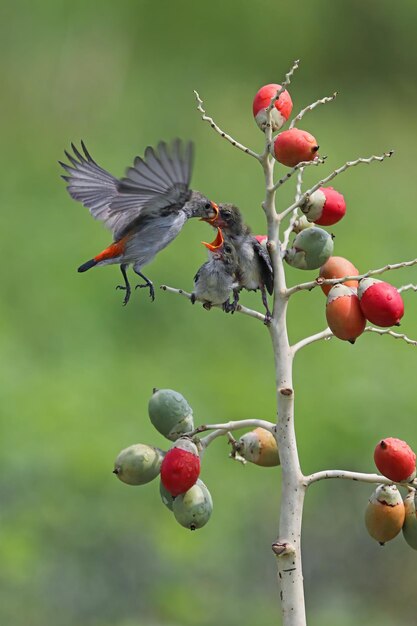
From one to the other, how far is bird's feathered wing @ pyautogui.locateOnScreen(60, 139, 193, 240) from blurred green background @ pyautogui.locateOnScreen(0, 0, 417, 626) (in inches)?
40.3

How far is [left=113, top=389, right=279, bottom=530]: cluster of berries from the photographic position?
891 mm

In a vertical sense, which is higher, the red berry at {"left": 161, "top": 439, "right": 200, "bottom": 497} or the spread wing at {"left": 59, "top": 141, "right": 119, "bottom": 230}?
the spread wing at {"left": 59, "top": 141, "right": 119, "bottom": 230}

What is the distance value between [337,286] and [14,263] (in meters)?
2.19

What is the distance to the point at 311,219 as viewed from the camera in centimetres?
93

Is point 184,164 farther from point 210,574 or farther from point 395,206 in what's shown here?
point 395,206

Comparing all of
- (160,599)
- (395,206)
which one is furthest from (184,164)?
(395,206)

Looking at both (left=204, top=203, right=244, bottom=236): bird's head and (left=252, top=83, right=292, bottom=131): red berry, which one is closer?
(left=252, top=83, right=292, bottom=131): red berry

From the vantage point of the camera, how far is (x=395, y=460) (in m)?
0.84

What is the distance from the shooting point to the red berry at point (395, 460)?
0.84 m

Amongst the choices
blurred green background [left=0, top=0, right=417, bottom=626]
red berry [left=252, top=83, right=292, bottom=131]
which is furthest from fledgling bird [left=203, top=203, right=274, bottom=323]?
blurred green background [left=0, top=0, right=417, bottom=626]

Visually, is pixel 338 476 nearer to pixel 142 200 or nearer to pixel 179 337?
pixel 142 200

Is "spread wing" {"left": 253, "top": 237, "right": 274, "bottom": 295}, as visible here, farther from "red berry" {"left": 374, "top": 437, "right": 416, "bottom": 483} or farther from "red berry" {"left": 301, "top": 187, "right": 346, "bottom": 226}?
"red berry" {"left": 374, "top": 437, "right": 416, "bottom": 483}

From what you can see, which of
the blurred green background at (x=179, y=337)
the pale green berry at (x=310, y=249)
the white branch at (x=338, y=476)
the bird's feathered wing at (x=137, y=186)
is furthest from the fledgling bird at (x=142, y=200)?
the blurred green background at (x=179, y=337)

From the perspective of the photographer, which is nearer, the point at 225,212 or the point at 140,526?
the point at 225,212
